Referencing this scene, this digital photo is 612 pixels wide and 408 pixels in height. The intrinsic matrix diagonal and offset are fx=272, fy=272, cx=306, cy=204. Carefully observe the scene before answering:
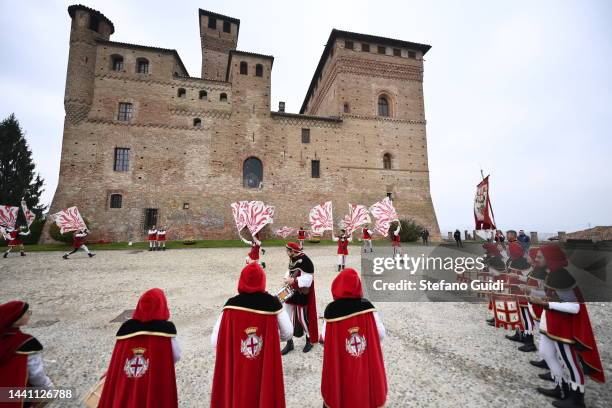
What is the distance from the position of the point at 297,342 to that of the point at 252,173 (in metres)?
21.3

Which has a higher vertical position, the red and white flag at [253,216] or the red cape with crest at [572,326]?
the red and white flag at [253,216]

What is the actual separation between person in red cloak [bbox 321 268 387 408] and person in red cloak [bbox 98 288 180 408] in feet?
5.25

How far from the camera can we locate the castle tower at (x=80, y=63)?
2228 cm

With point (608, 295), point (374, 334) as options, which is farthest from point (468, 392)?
point (608, 295)

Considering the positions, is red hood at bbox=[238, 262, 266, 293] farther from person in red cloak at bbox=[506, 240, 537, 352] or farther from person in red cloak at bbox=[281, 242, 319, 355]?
person in red cloak at bbox=[506, 240, 537, 352]

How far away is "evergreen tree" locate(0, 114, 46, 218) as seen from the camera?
27531 mm

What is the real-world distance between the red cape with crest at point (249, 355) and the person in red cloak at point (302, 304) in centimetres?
190

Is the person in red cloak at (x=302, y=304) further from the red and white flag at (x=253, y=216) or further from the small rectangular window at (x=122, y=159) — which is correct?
the small rectangular window at (x=122, y=159)

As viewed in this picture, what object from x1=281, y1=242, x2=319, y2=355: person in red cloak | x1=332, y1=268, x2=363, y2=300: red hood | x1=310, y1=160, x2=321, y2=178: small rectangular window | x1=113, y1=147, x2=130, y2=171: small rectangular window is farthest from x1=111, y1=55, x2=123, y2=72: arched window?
x1=332, y1=268, x2=363, y2=300: red hood

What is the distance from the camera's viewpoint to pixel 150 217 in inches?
900

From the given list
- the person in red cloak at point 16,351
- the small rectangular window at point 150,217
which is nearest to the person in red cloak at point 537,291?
the person in red cloak at point 16,351

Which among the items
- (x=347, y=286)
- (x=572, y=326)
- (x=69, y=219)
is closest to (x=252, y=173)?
(x=69, y=219)

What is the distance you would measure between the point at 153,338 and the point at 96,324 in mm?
5015

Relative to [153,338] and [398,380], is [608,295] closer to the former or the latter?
[398,380]
